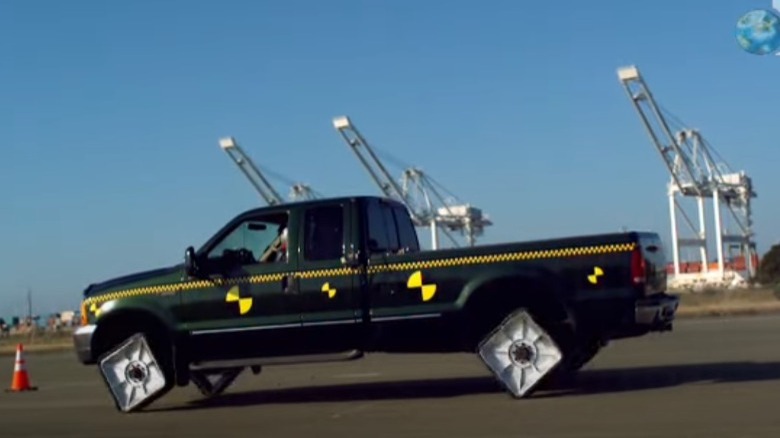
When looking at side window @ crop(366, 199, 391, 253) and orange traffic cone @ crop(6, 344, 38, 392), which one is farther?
orange traffic cone @ crop(6, 344, 38, 392)

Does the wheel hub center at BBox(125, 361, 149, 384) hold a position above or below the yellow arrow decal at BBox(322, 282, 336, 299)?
below

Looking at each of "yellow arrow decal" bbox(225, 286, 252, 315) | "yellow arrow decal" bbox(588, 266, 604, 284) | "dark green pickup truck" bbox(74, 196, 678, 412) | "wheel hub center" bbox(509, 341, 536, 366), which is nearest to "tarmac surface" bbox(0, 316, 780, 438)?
"wheel hub center" bbox(509, 341, 536, 366)

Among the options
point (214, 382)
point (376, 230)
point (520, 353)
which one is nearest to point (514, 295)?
point (520, 353)

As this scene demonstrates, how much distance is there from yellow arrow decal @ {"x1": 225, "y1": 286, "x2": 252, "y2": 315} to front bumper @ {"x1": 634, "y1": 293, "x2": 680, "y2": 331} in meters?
4.09

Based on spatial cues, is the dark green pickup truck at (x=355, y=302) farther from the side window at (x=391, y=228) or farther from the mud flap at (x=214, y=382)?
the mud flap at (x=214, y=382)

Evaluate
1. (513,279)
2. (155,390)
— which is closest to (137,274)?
(155,390)

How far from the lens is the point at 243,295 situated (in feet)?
43.1

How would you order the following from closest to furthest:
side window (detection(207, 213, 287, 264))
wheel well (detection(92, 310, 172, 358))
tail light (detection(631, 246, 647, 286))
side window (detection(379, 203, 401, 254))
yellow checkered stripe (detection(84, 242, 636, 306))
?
tail light (detection(631, 246, 647, 286)) → yellow checkered stripe (detection(84, 242, 636, 306)) → side window (detection(207, 213, 287, 264)) → wheel well (detection(92, 310, 172, 358)) → side window (detection(379, 203, 401, 254))

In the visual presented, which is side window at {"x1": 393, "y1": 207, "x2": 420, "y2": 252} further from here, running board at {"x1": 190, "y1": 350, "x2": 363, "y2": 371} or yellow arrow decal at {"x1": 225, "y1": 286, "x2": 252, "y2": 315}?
yellow arrow decal at {"x1": 225, "y1": 286, "x2": 252, "y2": 315}

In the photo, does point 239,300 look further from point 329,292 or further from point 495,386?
point 495,386

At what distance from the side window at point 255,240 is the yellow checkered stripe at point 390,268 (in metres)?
0.31

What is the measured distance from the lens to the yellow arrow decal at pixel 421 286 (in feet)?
41.3

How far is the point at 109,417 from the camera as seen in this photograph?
12914 millimetres

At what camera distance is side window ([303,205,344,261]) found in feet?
42.8
